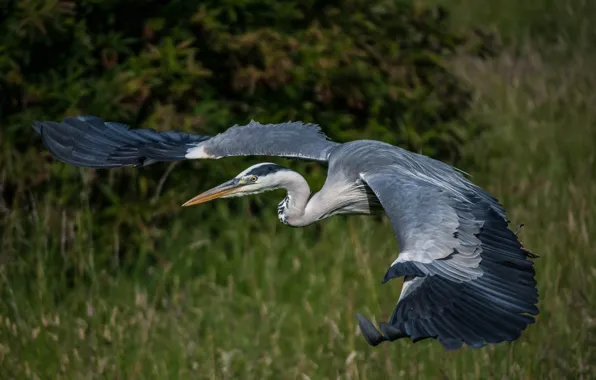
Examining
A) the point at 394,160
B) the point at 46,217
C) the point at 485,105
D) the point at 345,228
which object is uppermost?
the point at 394,160

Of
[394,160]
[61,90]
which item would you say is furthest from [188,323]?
[61,90]

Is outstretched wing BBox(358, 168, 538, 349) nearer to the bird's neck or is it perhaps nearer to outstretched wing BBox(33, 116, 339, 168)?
the bird's neck

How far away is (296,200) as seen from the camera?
18.2 feet

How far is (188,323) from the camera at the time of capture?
18.7 feet

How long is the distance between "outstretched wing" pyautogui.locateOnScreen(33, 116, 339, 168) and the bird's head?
0.34 feet

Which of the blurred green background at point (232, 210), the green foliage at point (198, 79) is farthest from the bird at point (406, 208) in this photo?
the green foliage at point (198, 79)

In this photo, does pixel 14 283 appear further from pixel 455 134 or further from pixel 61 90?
→ pixel 455 134

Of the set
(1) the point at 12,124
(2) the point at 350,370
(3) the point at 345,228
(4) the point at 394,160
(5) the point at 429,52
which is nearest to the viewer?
(2) the point at 350,370

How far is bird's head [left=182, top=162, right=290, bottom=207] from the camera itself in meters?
5.48

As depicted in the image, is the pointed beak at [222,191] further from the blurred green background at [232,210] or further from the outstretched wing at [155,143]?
the blurred green background at [232,210]

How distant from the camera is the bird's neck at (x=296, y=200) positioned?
18.1 ft

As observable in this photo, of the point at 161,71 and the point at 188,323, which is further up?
the point at 161,71

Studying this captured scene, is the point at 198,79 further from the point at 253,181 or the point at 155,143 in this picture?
the point at 253,181

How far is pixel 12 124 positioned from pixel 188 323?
1.76 meters
